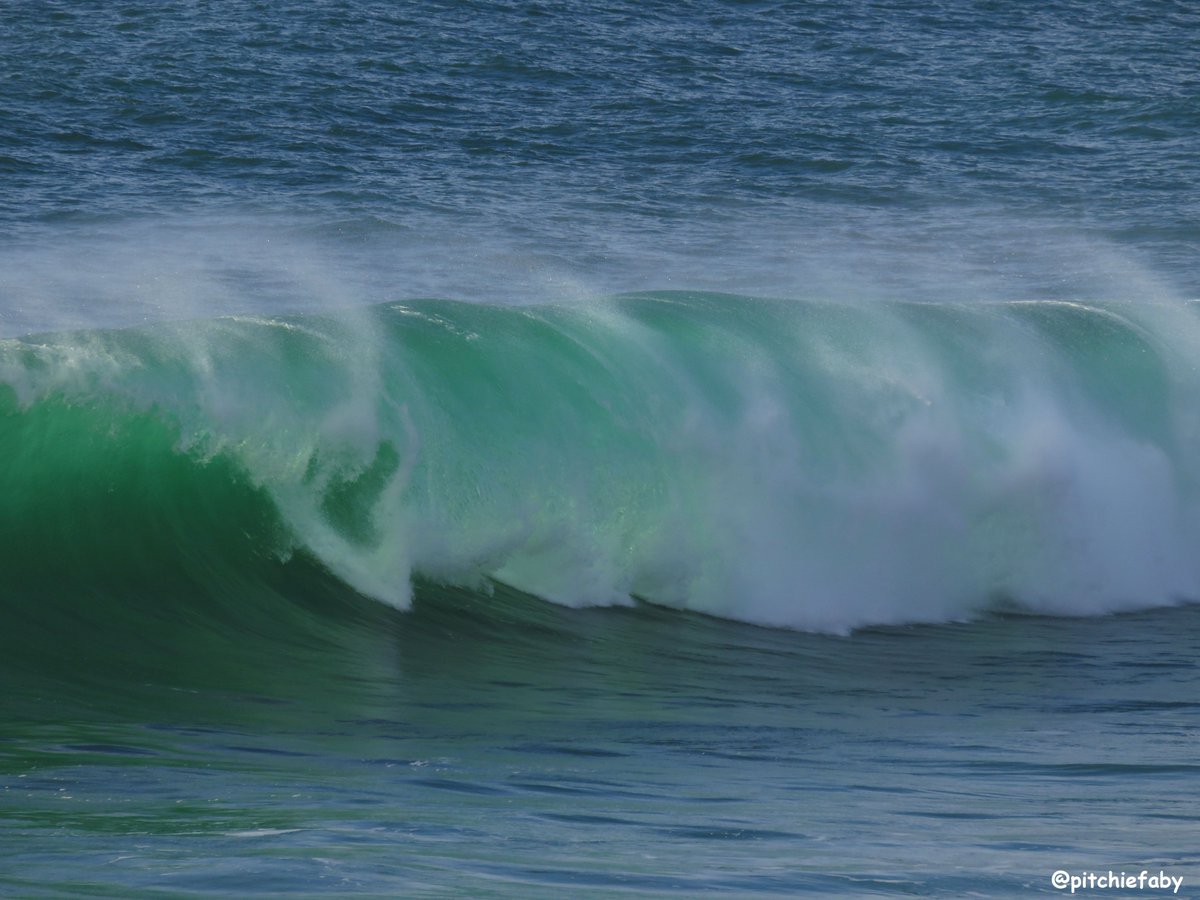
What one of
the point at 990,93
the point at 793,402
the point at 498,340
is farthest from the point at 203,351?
the point at 990,93

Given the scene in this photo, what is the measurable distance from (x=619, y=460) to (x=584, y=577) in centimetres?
91

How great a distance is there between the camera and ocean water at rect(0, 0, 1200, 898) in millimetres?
4723

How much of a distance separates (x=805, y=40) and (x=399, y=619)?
3191 cm

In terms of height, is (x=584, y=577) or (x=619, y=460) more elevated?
(x=619, y=460)

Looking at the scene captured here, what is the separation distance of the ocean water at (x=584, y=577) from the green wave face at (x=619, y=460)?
0.03 metres

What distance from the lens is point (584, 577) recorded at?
352 inches

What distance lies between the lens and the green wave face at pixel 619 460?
8.57 meters

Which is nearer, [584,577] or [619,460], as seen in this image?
[584,577]

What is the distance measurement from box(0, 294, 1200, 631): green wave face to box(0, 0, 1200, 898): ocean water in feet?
0.08

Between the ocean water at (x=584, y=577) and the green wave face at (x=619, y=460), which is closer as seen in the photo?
the ocean water at (x=584, y=577)

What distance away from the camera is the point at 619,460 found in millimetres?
9578

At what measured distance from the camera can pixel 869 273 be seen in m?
20.8

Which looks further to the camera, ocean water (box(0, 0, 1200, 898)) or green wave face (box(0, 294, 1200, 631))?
green wave face (box(0, 294, 1200, 631))

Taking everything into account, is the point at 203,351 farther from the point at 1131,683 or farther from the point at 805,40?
the point at 805,40
